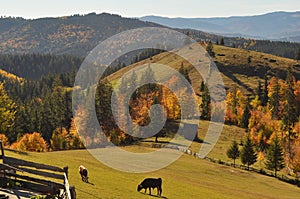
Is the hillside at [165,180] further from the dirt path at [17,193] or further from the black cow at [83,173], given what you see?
the dirt path at [17,193]

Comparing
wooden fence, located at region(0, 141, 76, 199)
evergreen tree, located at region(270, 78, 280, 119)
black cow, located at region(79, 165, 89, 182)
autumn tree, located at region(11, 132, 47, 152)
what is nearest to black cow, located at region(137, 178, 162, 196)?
black cow, located at region(79, 165, 89, 182)

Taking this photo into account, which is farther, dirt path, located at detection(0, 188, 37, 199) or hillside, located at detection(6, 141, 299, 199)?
hillside, located at detection(6, 141, 299, 199)

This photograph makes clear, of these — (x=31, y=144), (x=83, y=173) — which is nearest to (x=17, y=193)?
(x=83, y=173)

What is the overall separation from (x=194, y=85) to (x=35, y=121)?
327 ft

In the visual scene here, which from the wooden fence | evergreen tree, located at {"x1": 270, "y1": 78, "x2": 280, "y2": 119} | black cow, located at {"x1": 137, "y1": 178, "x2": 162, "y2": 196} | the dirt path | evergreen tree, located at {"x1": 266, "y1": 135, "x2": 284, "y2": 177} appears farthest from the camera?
evergreen tree, located at {"x1": 270, "y1": 78, "x2": 280, "y2": 119}

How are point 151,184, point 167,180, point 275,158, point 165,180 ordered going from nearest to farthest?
point 151,184 < point 165,180 < point 167,180 < point 275,158

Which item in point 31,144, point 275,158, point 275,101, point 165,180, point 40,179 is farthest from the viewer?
point 275,101

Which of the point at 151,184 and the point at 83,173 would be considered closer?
the point at 83,173

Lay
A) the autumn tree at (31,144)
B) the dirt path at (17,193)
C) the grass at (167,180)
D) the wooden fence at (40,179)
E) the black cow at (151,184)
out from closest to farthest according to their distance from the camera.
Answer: the dirt path at (17,193) → the wooden fence at (40,179) → the grass at (167,180) → the black cow at (151,184) → the autumn tree at (31,144)

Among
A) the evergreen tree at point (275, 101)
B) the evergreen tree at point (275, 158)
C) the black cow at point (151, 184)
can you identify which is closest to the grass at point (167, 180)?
the black cow at point (151, 184)

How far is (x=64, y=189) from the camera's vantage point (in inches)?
830

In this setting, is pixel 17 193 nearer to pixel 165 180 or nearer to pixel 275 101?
pixel 165 180

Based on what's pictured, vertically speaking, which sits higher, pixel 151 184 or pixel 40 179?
pixel 40 179

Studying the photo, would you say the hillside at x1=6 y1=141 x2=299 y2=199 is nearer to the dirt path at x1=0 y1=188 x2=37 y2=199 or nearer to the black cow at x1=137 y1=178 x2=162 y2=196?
the black cow at x1=137 y1=178 x2=162 y2=196
